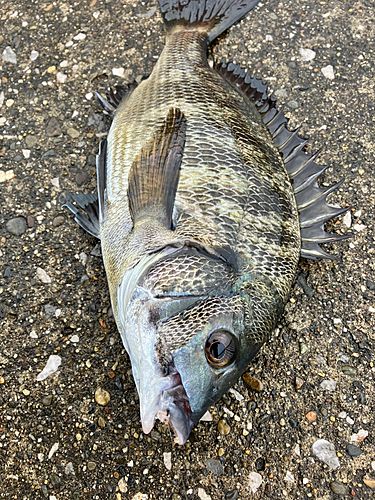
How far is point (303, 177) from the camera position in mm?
2889

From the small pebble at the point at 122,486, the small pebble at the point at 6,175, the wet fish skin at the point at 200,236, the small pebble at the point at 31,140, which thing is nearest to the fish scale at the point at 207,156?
the wet fish skin at the point at 200,236

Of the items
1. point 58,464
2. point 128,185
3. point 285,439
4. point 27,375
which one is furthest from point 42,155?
point 285,439

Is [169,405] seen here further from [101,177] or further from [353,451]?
[101,177]

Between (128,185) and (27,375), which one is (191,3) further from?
(27,375)

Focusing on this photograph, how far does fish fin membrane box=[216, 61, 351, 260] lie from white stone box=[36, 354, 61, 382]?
130 centimetres

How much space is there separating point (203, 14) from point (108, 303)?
188 cm

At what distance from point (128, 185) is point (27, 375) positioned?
1.05 m

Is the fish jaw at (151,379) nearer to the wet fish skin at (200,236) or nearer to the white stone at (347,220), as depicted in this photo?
the wet fish skin at (200,236)

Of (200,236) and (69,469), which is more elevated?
(200,236)

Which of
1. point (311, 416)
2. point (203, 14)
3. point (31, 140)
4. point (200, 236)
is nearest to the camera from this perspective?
point (200, 236)

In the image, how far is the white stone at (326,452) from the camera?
2.65 metres

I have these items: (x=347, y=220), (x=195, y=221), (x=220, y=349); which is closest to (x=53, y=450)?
(x=220, y=349)

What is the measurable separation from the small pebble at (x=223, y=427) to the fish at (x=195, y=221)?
226 millimetres

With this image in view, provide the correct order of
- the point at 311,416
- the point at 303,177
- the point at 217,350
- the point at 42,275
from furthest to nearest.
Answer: the point at 42,275 < the point at 303,177 < the point at 311,416 < the point at 217,350
